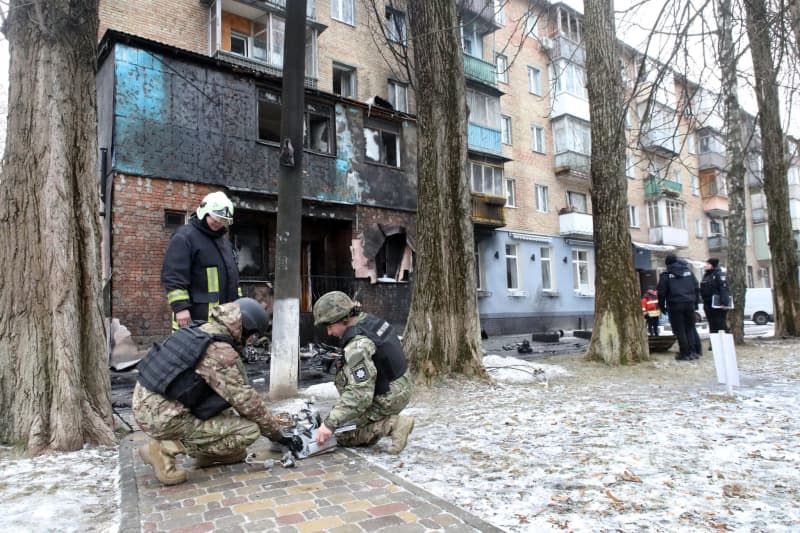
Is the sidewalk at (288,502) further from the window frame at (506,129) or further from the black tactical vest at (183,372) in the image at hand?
the window frame at (506,129)

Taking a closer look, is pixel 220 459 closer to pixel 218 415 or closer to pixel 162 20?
pixel 218 415

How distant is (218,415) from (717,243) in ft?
120

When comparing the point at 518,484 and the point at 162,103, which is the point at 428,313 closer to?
the point at 518,484

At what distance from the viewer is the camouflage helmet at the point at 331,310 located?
12.7 feet

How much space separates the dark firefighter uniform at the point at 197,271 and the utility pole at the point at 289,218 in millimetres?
1701

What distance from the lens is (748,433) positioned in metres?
4.32

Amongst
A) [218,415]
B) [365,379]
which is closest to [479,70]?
[365,379]

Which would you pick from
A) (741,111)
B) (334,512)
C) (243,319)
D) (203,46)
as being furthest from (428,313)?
(203,46)

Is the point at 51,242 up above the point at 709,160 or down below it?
below

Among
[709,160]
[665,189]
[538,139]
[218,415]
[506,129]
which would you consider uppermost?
[709,160]

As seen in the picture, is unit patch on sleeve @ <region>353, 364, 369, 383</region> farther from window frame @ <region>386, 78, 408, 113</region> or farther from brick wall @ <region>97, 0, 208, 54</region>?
window frame @ <region>386, 78, 408, 113</region>

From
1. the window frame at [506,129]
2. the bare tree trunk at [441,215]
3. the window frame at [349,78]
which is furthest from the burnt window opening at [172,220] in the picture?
the window frame at [506,129]

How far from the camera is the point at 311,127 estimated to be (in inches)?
655

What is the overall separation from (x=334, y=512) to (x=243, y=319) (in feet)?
4.32
